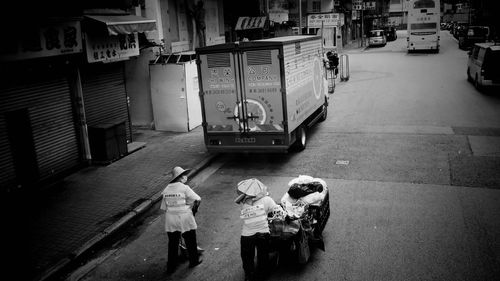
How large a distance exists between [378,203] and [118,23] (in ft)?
25.4

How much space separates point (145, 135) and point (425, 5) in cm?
3049

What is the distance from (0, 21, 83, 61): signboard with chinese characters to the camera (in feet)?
30.0

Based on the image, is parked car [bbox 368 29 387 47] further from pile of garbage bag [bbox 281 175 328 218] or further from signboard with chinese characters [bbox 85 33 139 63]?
pile of garbage bag [bbox 281 175 328 218]

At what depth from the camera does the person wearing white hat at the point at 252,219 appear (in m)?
5.95

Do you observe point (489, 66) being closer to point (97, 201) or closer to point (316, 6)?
point (97, 201)

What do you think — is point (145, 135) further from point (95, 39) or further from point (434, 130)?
point (434, 130)

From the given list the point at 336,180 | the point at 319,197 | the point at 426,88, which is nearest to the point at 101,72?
the point at 336,180

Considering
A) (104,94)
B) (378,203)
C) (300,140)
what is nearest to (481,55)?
(300,140)

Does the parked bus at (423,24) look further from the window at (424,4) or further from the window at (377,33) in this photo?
the window at (377,33)

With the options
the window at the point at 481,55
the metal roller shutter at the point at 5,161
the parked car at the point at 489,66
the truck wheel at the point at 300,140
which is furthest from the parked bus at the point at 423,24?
the metal roller shutter at the point at 5,161

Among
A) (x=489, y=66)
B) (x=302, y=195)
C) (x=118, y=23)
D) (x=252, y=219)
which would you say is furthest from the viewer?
(x=489, y=66)

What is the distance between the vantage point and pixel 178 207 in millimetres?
6500

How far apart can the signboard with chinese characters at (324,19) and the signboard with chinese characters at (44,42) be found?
695 inches

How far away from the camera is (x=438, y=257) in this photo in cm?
657
